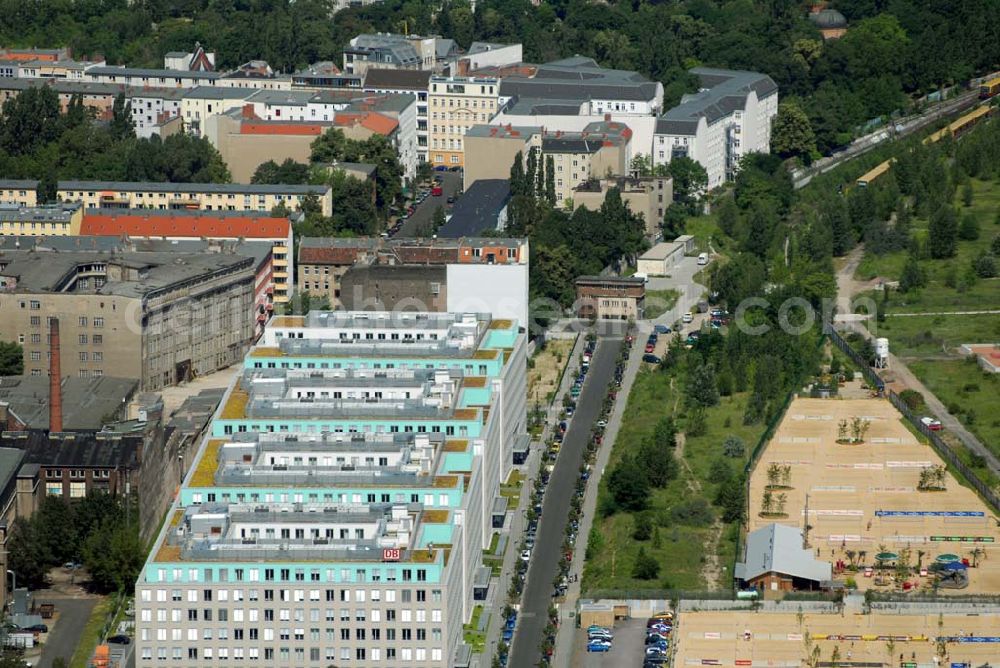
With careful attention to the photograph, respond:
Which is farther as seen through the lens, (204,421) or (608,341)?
(608,341)

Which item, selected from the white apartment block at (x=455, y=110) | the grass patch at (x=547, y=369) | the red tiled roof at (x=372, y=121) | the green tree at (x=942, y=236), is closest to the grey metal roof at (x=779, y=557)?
the grass patch at (x=547, y=369)

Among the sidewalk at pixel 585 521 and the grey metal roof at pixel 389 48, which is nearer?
the sidewalk at pixel 585 521

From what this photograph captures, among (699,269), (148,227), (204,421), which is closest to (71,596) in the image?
(204,421)

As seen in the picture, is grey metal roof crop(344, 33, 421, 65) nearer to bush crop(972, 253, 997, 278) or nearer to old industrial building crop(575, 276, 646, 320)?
old industrial building crop(575, 276, 646, 320)

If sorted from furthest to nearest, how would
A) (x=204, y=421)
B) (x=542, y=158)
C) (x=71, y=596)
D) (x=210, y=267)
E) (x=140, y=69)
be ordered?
1. (x=140, y=69)
2. (x=542, y=158)
3. (x=210, y=267)
4. (x=204, y=421)
5. (x=71, y=596)

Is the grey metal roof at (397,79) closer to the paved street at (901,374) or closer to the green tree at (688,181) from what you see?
the green tree at (688,181)

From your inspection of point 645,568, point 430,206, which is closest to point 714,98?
point 430,206

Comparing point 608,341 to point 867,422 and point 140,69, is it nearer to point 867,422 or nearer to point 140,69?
point 867,422
